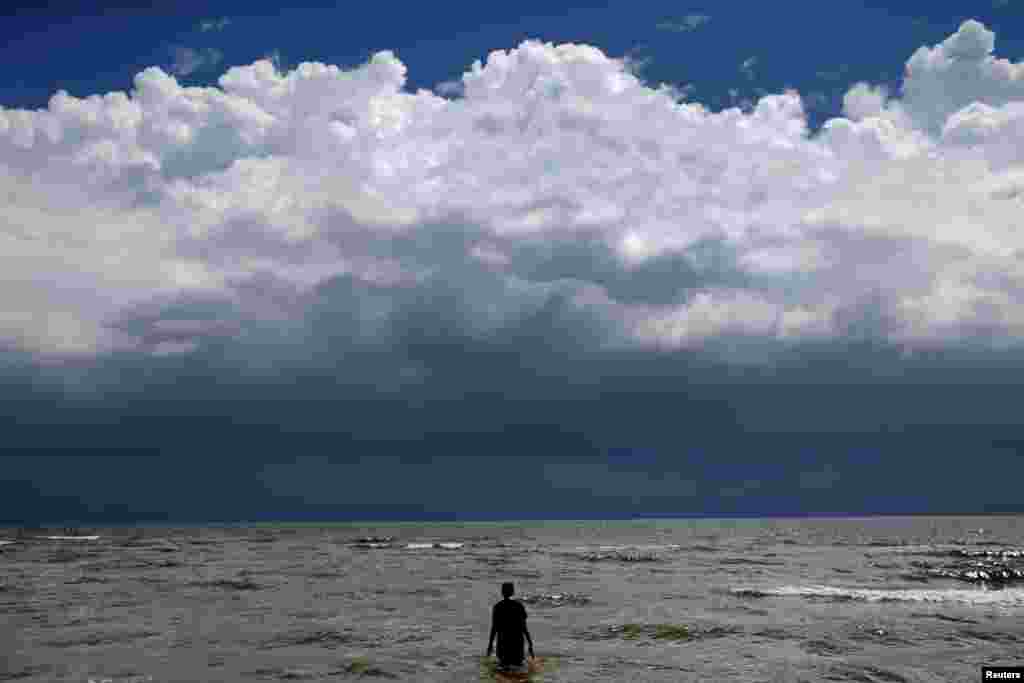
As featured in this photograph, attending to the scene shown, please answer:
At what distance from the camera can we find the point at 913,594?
38250 millimetres

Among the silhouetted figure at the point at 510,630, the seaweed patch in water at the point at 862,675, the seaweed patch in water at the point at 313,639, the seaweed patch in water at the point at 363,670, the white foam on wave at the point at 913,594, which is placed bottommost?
the white foam on wave at the point at 913,594

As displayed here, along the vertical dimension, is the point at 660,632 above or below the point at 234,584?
above

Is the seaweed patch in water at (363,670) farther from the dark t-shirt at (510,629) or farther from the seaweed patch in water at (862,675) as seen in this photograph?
the seaweed patch in water at (862,675)

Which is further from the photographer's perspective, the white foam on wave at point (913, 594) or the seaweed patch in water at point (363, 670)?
the white foam on wave at point (913, 594)

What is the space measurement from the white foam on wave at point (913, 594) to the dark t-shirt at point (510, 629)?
20829 millimetres

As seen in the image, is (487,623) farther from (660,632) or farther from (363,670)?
(363,670)

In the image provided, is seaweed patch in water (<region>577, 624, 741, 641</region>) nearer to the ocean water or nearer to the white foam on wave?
the ocean water

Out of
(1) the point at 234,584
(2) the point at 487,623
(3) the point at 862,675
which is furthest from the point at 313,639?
(1) the point at 234,584

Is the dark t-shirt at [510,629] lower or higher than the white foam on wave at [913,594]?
higher

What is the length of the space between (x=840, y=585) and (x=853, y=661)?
21.8 meters

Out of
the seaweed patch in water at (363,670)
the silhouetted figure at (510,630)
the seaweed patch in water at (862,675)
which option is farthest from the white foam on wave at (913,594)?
the seaweed patch in water at (363,670)

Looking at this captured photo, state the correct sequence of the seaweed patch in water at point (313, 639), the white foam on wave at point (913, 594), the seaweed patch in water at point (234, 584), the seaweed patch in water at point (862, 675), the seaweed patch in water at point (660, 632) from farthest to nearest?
the seaweed patch in water at point (234, 584), the white foam on wave at point (913, 594), the seaweed patch in water at point (660, 632), the seaweed patch in water at point (313, 639), the seaweed patch in water at point (862, 675)

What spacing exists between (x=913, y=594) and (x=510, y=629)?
26.9m

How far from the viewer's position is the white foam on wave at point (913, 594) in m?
35.9
